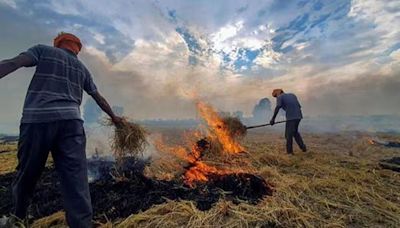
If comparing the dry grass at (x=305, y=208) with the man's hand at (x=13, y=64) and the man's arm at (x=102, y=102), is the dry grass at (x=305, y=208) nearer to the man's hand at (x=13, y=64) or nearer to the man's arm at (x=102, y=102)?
the man's arm at (x=102, y=102)

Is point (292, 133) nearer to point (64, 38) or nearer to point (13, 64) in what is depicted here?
point (64, 38)

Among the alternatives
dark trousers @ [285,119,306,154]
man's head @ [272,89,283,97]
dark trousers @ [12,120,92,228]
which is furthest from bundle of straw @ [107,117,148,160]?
man's head @ [272,89,283,97]

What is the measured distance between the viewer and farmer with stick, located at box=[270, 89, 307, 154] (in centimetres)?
→ 1071

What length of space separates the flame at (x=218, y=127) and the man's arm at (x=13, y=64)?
19.8 ft

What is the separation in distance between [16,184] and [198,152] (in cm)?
473

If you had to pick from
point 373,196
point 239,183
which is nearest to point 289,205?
point 239,183

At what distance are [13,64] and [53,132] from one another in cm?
78

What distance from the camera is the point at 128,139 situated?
5.58 meters

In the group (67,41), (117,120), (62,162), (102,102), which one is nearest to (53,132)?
(62,162)

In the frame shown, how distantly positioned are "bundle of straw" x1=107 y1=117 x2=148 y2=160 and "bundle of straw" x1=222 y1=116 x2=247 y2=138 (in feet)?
13.5

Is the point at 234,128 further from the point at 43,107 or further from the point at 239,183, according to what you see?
the point at 43,107

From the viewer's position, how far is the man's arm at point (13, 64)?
3203mm

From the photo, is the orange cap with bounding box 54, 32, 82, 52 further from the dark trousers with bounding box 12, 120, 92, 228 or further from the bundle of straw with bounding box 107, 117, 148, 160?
the bundle of straw with bounding box 107, 117, 148, 160

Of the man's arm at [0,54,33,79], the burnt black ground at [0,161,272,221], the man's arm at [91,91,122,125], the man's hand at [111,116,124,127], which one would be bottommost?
the burnt black ground at [0,161,272,221]
